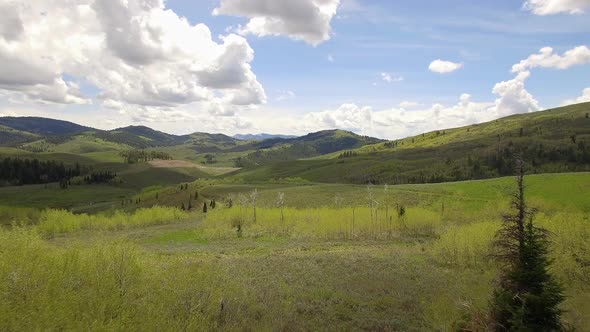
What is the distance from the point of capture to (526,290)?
16.4 metres

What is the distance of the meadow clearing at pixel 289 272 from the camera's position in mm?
12797

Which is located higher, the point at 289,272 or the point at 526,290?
the point at 526,290

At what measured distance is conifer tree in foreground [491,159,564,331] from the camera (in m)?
15.7

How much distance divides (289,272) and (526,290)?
23379mm

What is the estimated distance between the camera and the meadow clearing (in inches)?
504

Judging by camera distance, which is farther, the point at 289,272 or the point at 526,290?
the point at 289,272

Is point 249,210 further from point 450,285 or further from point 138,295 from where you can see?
point 138,295

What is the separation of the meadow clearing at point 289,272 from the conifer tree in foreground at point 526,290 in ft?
3.09

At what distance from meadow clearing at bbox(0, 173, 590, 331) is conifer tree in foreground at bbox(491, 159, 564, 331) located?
94 cm

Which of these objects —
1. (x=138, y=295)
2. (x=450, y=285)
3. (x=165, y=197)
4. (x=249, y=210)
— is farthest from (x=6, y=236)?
(x=165, y=197)

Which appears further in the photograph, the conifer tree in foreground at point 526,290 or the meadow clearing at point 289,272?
the conifer tree in foreground at point 526,290

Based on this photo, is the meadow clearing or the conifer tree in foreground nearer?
the meadow clearing

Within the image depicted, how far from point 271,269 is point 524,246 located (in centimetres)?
2546

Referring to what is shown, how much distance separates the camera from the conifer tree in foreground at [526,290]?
1573 centimetres
